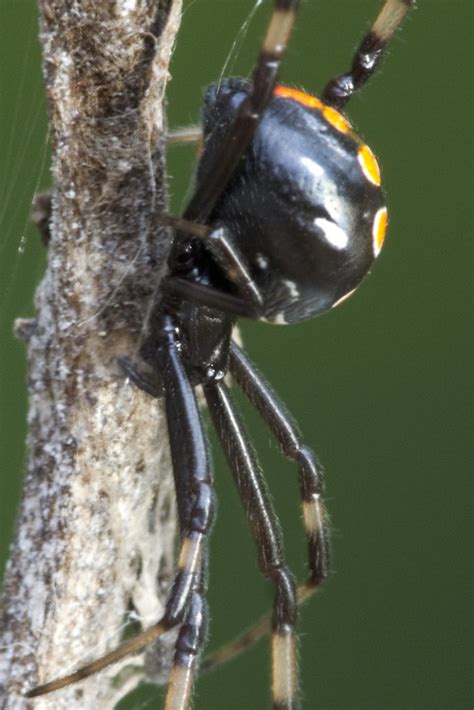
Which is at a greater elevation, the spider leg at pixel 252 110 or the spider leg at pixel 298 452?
the spider leg at pixel 252 110

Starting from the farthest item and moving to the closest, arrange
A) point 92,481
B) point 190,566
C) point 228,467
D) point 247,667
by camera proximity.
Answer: point 247,667, point 228,467, point 190,566, point 92,481

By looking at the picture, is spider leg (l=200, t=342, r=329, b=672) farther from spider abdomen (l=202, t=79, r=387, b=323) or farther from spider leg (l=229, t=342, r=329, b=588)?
spider abdomen (l=202, t=79, r=387, b=323)

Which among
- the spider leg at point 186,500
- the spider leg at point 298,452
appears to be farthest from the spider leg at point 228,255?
the spider leg at point 298,452

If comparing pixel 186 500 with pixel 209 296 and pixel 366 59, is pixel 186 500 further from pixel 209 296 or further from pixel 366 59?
pixel 366 59

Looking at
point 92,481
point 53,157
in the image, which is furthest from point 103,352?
point 53,157

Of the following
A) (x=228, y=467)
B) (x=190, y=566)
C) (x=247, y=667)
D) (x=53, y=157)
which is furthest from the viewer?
(x=247, y=667)

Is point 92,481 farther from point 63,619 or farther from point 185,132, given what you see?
point 185,132

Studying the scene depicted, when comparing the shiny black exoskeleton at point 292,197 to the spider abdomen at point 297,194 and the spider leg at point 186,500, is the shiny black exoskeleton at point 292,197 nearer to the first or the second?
the spider abdomen at point 297,194
